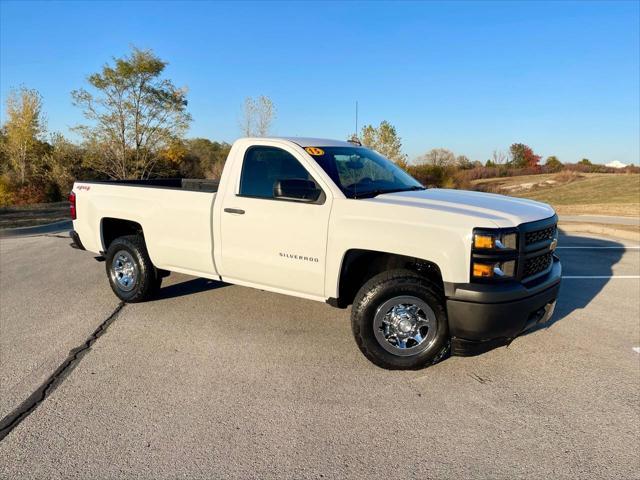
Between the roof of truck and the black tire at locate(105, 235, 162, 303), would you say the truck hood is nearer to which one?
the roof of truck

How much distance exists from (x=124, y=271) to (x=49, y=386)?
2.22 m

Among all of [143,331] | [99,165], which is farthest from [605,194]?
[99,165]

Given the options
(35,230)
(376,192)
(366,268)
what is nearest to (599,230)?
(376,192)

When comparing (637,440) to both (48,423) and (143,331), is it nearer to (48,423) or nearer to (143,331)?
(48,423)

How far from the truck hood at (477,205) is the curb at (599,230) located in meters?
9.43

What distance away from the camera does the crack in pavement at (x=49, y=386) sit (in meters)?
2.96

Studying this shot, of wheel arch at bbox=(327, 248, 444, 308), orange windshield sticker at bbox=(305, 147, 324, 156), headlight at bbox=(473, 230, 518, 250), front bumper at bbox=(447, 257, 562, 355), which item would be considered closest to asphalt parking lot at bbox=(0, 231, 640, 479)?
front bumper at bbox=(447, 257, 562, 355)

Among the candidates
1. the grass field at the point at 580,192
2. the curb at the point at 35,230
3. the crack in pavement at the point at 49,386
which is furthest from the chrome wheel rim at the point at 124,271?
the grass field at the point at 580,192

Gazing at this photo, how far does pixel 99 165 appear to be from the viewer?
3269cm

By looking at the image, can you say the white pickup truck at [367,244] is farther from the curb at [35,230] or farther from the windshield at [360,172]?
the curb at [35,230]

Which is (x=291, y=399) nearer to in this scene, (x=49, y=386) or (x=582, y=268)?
(x=49, y=386)

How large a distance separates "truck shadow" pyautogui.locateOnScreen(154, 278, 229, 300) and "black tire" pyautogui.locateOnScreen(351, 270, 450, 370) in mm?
2944

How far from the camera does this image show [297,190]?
12.9ft

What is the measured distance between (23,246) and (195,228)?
23.1ft
